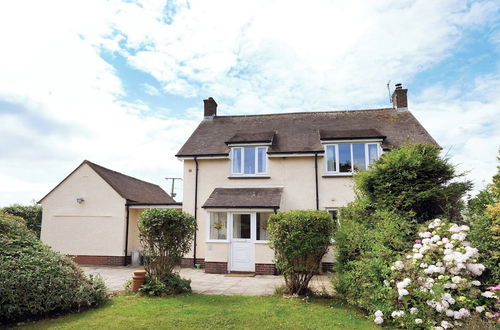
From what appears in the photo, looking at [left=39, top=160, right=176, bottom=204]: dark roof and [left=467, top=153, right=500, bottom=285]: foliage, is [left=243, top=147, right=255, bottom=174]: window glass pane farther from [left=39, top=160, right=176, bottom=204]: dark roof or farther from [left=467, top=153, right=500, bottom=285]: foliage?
[left=467, top=153, right=500, bottom=285]: foliage

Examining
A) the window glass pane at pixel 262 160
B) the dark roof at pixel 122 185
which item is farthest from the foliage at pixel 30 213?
the window glass pane at pixel 262 160

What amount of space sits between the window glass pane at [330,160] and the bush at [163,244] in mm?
7956

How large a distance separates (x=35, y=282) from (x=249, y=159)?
10.3 meters

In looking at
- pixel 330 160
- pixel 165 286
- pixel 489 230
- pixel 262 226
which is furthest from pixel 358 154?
pixel 165 286

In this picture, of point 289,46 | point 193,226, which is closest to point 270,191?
point 193,226

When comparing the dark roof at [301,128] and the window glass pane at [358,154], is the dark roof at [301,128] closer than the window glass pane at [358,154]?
No

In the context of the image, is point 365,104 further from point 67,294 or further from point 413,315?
point 67,294

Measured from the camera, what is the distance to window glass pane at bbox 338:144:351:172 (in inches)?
571

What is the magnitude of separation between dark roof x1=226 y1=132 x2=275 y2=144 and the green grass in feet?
27.2

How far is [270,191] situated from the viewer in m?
14.6

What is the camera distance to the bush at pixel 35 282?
6.35 m

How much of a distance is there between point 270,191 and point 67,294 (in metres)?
9.33

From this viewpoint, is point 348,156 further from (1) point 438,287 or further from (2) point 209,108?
(1) point 438,287

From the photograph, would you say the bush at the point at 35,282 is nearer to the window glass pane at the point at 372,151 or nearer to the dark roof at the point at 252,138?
the dark roof at the point at 252,138
